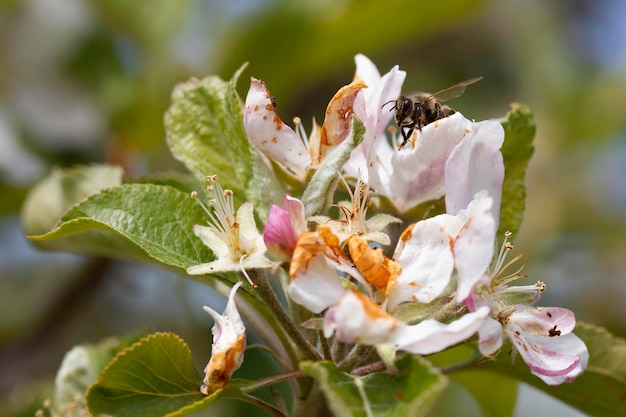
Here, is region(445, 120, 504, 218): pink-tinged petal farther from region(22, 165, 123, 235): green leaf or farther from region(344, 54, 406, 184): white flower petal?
region(22, 165, 123, 235): green leaf

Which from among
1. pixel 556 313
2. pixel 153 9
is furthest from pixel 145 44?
pixel 556 313

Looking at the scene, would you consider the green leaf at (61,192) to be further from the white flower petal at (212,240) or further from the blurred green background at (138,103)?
the blurred green background at (138,103)

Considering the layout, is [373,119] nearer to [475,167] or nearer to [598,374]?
[475,167]

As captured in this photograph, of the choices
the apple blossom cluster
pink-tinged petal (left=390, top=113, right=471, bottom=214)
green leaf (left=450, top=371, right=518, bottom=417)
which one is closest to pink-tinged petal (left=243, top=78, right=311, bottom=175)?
the apple blossom cluster

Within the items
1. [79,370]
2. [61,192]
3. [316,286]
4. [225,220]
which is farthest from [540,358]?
[61,192]

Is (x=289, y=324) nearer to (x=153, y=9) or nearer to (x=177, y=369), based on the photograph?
(x=177, y=369)
